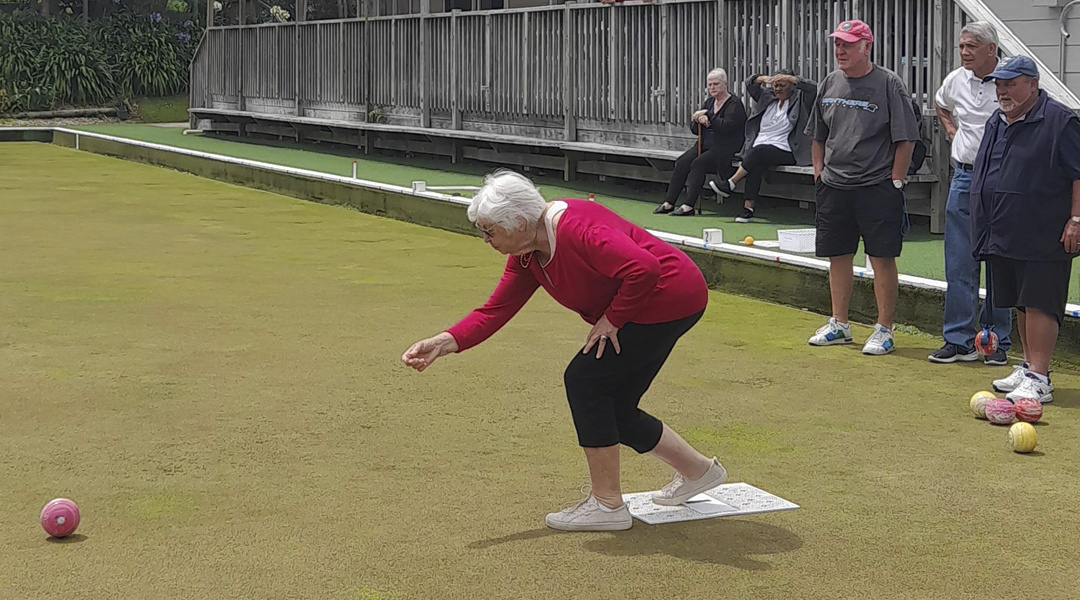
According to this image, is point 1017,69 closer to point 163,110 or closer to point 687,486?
point 687,486

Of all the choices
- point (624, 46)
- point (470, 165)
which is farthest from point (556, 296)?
point (470, 165)

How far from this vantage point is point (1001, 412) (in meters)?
6.18

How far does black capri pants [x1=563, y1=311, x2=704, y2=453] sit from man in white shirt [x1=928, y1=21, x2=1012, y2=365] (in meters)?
3.04

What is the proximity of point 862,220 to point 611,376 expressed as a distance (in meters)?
3.49

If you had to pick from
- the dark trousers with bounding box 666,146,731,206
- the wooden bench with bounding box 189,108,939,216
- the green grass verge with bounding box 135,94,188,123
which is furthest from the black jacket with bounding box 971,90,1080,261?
the green grass verge with bounding box 135,94,188,123

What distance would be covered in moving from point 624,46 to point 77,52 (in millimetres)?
21050

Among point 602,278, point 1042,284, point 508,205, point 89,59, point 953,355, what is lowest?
point 953,355

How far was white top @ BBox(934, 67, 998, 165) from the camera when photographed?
7262mm

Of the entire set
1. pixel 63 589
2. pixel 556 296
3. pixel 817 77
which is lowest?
pixel 63 589

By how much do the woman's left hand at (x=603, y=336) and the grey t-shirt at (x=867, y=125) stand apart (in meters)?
3.53

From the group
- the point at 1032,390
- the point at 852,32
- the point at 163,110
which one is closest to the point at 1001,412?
the point at 1032,390

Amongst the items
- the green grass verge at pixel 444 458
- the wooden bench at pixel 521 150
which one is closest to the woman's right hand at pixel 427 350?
the green grass verge at pixel 444 458

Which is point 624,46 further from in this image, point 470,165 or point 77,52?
point 77,52

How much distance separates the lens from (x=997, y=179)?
21.6 ft
